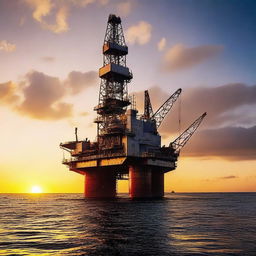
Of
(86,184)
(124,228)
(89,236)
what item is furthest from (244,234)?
(86,184)

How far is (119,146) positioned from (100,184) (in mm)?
16417

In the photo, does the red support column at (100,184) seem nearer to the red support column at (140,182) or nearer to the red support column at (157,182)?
the red support column at (157,182)

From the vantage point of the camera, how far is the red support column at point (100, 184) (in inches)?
3113

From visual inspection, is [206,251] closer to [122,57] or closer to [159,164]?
[159,164]

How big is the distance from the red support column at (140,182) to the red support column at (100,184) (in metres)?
12.2

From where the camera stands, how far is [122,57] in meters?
84.4

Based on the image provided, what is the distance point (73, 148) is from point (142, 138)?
2008 centimetres

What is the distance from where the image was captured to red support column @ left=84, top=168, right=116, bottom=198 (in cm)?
7906

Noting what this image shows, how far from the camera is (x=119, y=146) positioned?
6762cm

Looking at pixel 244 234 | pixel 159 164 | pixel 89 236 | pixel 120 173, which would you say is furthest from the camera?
pixel 120 173

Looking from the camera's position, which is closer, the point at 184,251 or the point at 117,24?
the point at 184,251

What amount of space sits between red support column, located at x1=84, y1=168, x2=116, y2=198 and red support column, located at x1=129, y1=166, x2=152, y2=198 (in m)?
12.2

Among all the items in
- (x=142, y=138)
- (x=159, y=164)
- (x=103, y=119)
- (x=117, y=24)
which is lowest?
(x=159, y=164)

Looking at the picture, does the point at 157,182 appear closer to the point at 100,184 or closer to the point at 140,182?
the point at 140,182
